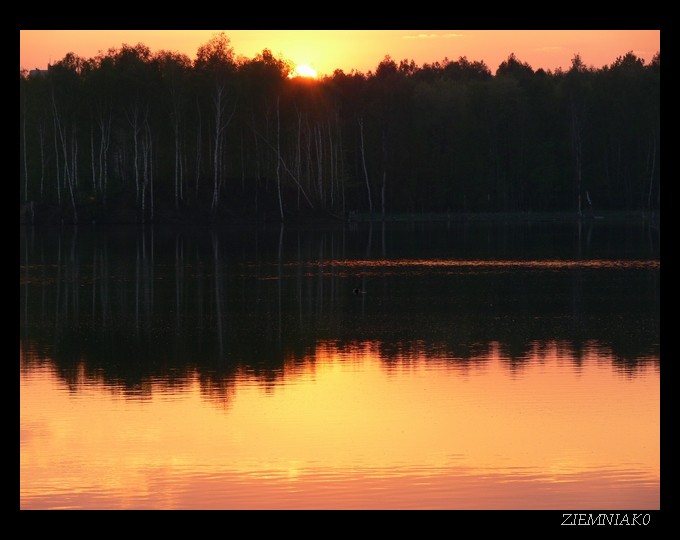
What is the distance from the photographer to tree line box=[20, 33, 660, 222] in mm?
79375

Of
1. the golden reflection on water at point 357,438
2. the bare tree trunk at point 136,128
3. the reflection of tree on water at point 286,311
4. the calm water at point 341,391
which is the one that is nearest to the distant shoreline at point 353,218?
the bare tree trunk at point 136,128

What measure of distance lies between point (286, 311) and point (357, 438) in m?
13.8

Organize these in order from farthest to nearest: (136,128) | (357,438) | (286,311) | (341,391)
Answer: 1. (136,128)
2. (286,311)
3. (341,391)
4. (357,438)

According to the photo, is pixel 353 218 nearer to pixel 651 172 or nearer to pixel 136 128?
pixel 136 128

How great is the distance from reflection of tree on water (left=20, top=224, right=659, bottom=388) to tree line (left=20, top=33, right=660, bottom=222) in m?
31.8

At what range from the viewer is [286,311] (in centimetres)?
2894

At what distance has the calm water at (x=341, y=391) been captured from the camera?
43.3 ft

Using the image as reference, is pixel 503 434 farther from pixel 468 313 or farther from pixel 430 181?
pixel 430 181

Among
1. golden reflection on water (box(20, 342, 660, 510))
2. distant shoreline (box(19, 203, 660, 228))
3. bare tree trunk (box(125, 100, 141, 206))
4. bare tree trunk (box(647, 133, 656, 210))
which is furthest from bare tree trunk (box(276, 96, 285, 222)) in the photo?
golden reflection on water (box(20, 342, 660, 510))

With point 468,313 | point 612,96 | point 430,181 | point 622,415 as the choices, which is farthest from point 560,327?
point 612,96

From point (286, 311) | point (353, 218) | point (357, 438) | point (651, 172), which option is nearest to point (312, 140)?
point (353, 218)

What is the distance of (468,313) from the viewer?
91.5 ft

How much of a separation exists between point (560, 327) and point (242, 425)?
36.1 ft

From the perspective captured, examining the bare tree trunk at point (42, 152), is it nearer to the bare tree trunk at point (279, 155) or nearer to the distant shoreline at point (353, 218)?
the distant shoreline at point (353, 218)
